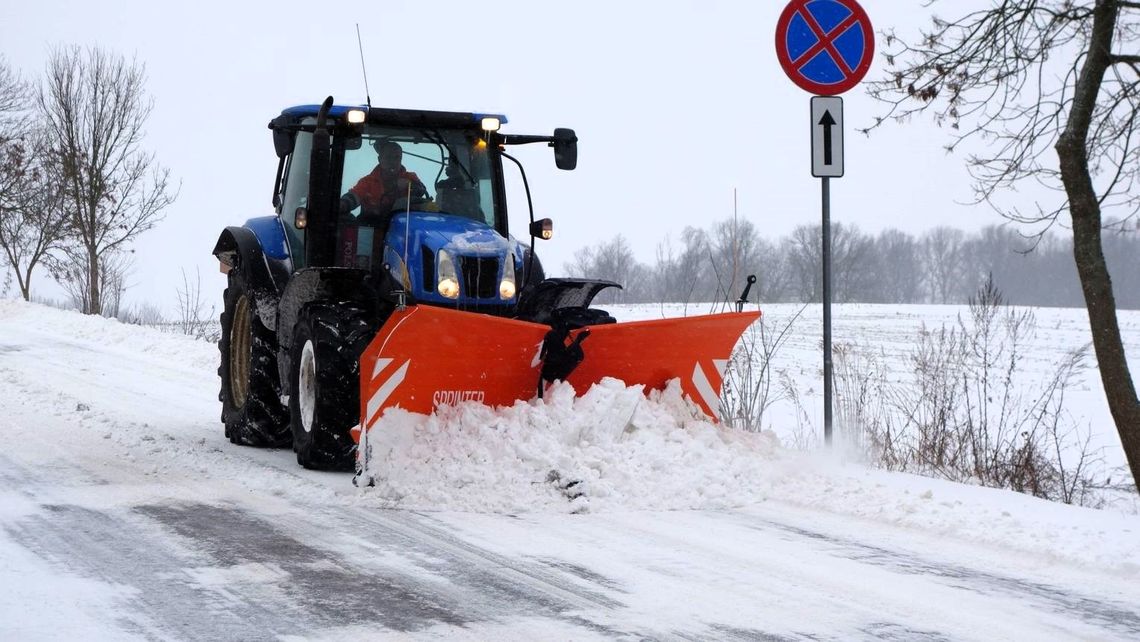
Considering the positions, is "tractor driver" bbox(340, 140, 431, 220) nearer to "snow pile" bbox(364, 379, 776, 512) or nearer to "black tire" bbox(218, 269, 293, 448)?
"black tire" bbox(218, 269, 293, 448)

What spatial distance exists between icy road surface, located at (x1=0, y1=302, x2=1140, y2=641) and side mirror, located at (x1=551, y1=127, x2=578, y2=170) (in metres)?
1.74

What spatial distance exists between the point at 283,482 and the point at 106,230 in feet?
68.4

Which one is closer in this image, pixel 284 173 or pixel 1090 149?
pixel 1090 149

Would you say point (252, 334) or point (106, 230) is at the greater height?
point (106, 230)

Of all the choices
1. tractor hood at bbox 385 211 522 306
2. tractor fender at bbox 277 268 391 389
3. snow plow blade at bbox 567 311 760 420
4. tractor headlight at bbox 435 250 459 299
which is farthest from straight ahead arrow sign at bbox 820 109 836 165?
tractor fender at bbox 277 268 391 389

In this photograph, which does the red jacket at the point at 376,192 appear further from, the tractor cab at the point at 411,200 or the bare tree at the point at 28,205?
the bare tree at the point at 28,205

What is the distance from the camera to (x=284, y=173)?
24.6 ft

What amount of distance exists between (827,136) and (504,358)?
2.36 meters

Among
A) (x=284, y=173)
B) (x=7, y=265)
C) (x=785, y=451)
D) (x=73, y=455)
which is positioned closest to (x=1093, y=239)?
(x=785, y=451)

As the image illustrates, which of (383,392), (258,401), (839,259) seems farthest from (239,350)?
(839,259)

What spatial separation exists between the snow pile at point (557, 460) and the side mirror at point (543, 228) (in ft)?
4.69

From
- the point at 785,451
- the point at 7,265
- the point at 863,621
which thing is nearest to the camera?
the point at 863,621

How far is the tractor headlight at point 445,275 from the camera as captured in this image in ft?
20.3

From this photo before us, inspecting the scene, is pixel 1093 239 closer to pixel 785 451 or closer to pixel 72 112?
pixel 785 451
